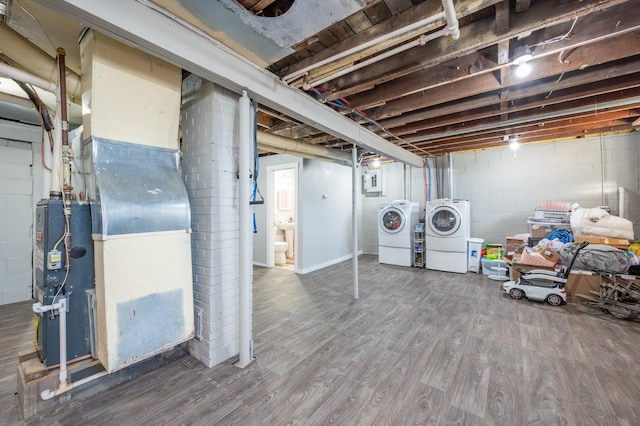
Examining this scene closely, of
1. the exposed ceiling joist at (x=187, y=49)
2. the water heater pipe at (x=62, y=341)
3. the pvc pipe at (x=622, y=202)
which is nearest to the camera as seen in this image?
the exposed ceiling joist at (x=187, y=49)

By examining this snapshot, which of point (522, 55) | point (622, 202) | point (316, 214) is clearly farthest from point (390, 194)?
point (522, 55)

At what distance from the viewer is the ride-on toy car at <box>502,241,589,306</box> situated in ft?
10.6

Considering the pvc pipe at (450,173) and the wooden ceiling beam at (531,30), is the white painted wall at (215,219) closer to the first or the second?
the wooden ceiling beam at (531,30)

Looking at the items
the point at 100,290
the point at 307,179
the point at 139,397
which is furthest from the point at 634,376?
the point at 307,179

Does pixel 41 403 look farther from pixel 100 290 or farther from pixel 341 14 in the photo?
pixel 341 14

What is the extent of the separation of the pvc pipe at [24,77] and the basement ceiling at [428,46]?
6.6 inches

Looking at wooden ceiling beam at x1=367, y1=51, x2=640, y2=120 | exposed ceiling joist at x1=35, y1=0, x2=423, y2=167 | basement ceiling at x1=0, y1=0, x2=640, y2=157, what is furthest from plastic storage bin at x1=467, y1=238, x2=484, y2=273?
exposed ceiling joist at x1=35, y1=0, x2=423, y2=167

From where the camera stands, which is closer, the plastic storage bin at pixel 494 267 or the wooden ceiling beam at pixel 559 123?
→ the wooden ceiling beam at pixel 559 123

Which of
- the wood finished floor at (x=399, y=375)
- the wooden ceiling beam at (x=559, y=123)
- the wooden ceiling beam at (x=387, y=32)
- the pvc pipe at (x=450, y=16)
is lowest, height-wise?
the wood finished floor at (x=399, y=375)

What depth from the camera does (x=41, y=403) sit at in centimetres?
160

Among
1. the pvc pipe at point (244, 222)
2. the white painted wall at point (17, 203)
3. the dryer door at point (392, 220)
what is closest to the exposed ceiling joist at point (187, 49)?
the pvc pipe at point (244, 222)

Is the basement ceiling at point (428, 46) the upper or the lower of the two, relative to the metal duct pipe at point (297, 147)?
upper

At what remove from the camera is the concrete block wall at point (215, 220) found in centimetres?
204

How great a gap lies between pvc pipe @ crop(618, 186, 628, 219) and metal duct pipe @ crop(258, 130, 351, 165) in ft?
15.0
